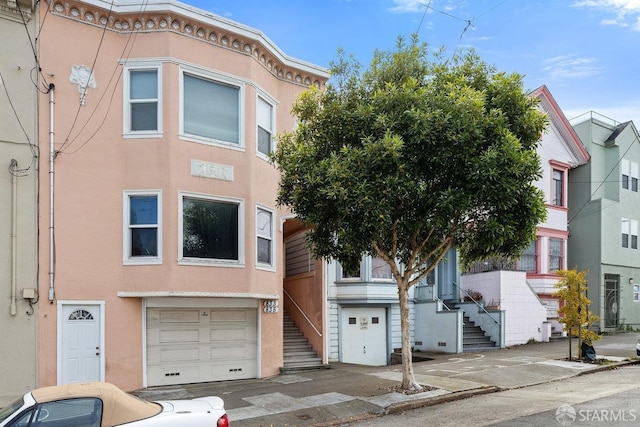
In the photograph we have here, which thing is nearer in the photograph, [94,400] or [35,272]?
[94,400]

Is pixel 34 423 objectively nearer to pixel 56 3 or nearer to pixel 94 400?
pixel 94 400

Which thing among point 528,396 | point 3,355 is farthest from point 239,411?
point 528,396

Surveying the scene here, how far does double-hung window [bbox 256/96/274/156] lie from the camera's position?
1545 centimetres

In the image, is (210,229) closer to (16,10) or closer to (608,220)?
(16,10)

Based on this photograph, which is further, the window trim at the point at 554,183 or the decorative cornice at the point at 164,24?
the window trim at the point at 554,183

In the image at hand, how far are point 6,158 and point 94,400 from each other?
26.5ft

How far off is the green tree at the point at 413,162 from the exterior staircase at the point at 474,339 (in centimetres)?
759

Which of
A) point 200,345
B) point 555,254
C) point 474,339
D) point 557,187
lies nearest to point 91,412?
point 200,345

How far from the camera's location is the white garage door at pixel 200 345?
45.1 feet

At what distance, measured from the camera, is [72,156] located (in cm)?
1295

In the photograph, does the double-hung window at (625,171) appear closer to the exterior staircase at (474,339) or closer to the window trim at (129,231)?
the exterior staircase at (474,339)

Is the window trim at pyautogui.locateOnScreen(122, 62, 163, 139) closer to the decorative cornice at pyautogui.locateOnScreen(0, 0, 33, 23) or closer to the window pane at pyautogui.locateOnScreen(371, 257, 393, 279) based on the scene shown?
the decorative cornice at pyautogui.locateOnScreen(0, 0, 33, 23)

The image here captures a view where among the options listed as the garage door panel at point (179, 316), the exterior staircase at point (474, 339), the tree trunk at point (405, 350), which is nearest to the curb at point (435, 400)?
the tree trunk at point (405, 350)
